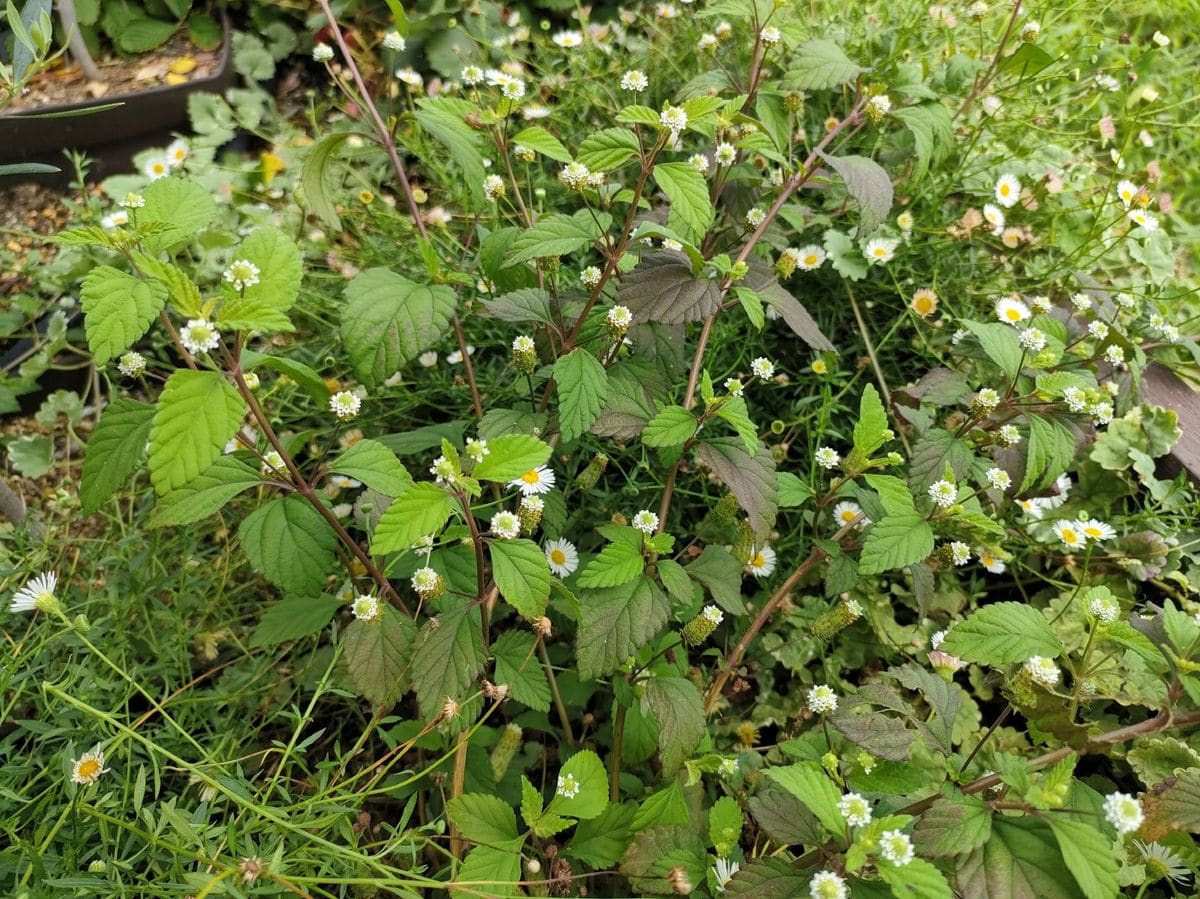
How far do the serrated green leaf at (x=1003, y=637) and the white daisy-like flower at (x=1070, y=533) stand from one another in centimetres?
54

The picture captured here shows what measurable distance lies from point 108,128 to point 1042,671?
284 cm

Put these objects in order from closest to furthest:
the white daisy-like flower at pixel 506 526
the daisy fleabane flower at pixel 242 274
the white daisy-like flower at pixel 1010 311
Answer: the daisy fleabane flower at pixel 242 274 → the white daisy-like flower at pixel 506 526 → the white daisy-like flower at pixel 1010 311

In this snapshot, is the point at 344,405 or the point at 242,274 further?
the point at 344,405

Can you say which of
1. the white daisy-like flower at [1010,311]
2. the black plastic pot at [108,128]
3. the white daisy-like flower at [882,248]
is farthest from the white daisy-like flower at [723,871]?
the black plastic pot at [108,128]

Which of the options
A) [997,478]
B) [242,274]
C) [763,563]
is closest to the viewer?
[242,274]

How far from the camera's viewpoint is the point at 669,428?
1.13m

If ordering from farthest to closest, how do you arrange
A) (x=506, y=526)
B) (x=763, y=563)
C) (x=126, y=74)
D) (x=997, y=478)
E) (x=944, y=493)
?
1. (x=126, y=74)
2. (x=763, y=563)
3. (x=997, y=478)
4. (x=944, y=493)
5. (x=506, y=526)

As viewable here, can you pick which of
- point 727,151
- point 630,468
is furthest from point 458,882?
point 727,151

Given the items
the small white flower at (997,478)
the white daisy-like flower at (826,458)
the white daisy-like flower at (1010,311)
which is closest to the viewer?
the small white flower at (997,478)

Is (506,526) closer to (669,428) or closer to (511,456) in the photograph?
(511,456)

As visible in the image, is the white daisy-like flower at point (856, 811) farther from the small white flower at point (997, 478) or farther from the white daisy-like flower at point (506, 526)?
the small white flower at point (997, 478)

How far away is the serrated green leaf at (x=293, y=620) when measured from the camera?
1.24m

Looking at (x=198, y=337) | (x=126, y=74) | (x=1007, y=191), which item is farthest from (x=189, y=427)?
(x=126, y=74)

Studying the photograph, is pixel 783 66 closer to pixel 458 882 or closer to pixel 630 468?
pixel 630 468
